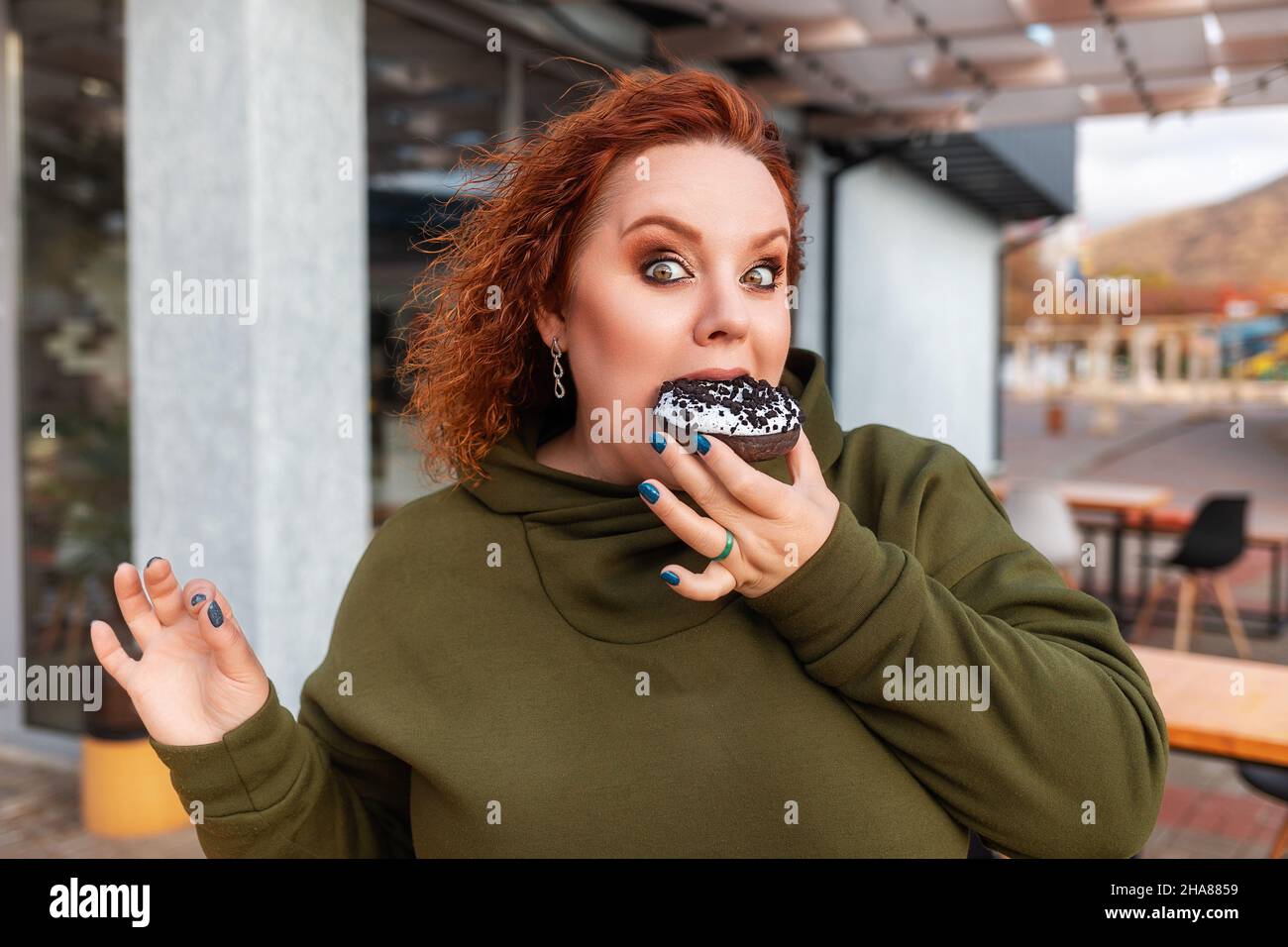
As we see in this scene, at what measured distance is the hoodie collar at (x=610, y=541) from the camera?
44.4 inches

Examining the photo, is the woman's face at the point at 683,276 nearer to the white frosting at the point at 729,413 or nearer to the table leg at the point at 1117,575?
the white frosting at the point at 729,413

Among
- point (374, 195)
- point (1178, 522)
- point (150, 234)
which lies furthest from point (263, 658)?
point (1178, 522)

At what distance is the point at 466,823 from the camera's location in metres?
1.12

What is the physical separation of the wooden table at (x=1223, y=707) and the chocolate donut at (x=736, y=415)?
197cm

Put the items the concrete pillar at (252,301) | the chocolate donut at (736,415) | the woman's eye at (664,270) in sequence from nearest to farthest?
the chocolate donut at (736,415), the woman's eye at (664,270), the concrete pillar at (252,301)

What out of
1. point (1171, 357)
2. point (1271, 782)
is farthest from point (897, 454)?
point (1171, 357)

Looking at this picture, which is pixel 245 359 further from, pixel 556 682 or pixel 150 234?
pixel 556 682

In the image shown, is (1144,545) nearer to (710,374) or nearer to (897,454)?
(897,454)

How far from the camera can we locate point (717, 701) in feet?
3.56

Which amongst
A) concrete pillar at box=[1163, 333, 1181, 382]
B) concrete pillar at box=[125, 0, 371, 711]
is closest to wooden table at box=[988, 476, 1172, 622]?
concrete pillar at box=[125, 0, 371, 711]

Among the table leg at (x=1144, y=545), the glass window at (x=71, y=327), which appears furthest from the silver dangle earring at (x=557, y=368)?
the table leg at (x=1144, y=545)

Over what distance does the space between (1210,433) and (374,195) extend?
25.0m

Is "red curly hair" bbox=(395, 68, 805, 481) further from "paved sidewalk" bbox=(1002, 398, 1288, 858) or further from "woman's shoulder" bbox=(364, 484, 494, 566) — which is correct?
"paved sidewalk" bbox=(1002, 398, 1288, 858)

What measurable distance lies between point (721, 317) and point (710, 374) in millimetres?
55
